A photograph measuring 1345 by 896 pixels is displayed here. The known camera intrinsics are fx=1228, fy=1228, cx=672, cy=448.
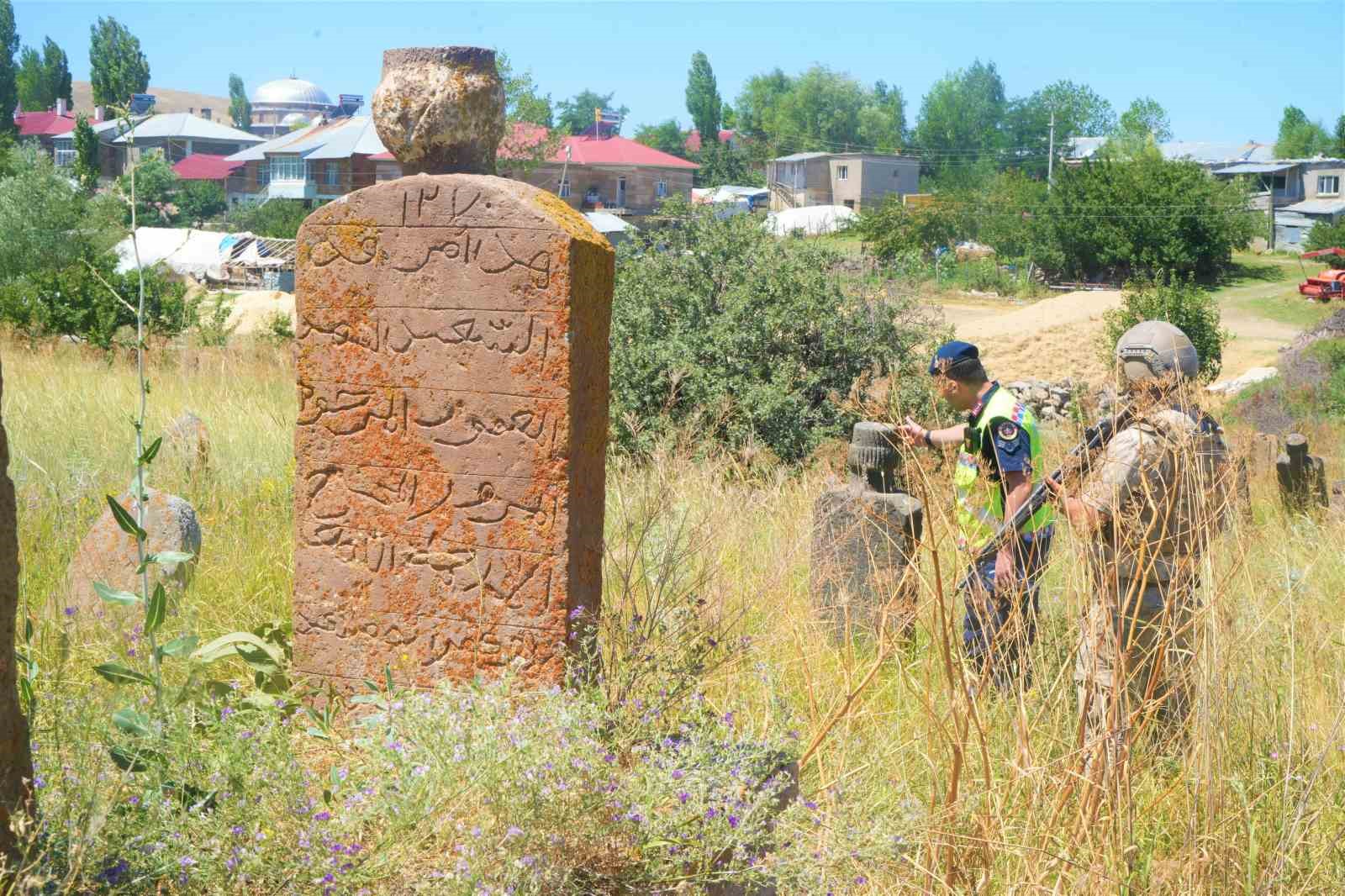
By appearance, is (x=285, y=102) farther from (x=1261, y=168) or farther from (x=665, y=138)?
(x=1261, y=168)

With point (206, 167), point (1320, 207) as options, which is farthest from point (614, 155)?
point (1320, 207)

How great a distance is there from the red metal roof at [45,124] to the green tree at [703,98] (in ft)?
151

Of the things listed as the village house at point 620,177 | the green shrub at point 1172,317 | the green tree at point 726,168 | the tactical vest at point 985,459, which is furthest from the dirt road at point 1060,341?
the green tree at point 726,168

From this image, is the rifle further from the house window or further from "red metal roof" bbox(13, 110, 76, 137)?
"red metal roof" bbox(13, 110, 76, 137)

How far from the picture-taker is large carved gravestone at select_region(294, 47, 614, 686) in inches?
151

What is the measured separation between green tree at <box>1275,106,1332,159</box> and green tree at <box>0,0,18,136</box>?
259 feet

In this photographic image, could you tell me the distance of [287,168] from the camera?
6525 centimetres

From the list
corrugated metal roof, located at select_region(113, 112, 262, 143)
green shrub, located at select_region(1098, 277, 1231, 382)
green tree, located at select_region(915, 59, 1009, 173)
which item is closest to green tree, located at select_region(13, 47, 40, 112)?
corrugated metal roof, located at select_region(113, 112, 262, 143)

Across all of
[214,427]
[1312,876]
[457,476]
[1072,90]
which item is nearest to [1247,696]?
[1312,876]

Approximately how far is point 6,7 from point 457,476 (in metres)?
92.7

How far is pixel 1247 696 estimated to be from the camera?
376cm

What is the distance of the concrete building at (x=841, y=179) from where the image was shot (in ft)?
259

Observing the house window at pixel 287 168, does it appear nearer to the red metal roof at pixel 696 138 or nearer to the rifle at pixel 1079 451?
the red metal roof at pixel 696 138

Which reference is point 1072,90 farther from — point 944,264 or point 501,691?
point 501,691
